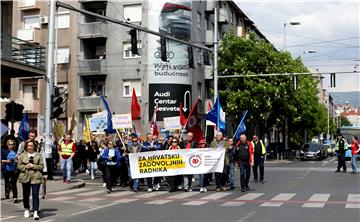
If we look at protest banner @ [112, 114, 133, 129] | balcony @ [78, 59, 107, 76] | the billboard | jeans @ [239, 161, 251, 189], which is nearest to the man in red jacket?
jeans @ [239, 161, 251, 189]

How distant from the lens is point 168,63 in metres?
41.6

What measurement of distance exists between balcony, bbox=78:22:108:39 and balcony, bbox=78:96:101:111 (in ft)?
15.9

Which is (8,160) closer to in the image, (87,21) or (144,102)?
(144,102)

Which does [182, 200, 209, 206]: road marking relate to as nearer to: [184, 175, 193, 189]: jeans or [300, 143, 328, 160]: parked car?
[184, 175, 193, 189]: jeans

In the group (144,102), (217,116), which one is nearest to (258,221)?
(217,116)

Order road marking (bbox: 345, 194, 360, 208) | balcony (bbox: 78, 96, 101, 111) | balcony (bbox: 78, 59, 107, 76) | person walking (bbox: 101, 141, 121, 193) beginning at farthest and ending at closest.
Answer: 1. balcony (bbox: 78, 59, 107, 76)
2. balcony (bbox: 78, 96, 101, 111)
3. person walking (bbox: 101, 141, 121, 193)
4. road marking (bbox: 345, 194, 360, 208)

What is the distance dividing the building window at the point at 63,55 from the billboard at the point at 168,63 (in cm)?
702

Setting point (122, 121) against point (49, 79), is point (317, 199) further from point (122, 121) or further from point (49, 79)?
point (49, 79)

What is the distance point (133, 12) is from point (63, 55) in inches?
270

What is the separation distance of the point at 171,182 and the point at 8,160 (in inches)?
217

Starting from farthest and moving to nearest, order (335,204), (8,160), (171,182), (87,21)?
(87,21), (171,182), (8,160), (335,204)

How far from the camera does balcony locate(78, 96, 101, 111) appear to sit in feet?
140

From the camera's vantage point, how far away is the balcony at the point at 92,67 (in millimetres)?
43312

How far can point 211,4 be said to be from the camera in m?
47.9
